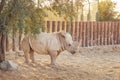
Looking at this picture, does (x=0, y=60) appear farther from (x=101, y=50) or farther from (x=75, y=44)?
(x=101, y=50)

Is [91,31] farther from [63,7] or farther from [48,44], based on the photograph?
[63,7]

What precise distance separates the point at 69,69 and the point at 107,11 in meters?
10.1

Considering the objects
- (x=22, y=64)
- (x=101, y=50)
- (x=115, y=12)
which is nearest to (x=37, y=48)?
(x=22, y=64)

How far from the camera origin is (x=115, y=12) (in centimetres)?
1853

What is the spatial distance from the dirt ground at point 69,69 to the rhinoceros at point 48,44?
385 millimetres

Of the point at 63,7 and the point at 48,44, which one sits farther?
the point at 48,44

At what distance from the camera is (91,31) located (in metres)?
14.5

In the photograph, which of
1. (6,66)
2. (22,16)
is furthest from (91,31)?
(22,16)

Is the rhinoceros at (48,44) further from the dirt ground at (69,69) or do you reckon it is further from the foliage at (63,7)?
the foliage at (63,7)

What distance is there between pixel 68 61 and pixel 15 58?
1.66m

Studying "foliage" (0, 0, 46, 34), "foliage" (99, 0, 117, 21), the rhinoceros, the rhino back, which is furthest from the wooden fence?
"foliage" (0, 0, 46, 34)

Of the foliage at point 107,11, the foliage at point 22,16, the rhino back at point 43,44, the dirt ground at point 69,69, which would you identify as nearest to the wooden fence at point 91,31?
the dirt ground at point 69,69

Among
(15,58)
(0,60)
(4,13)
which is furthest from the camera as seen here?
(15,58)

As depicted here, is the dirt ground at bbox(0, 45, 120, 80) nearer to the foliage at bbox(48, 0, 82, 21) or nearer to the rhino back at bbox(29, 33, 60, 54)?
the rhino back at bbox(29, 33, 60, 54)
